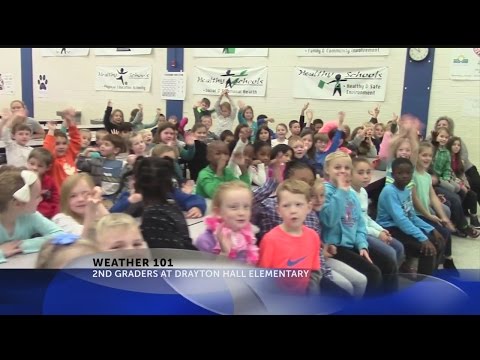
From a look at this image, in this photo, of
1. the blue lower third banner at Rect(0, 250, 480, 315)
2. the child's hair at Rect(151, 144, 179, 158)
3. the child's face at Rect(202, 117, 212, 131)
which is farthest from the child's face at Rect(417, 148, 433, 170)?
the child's hair at Rect(151, 144, 179, 158)

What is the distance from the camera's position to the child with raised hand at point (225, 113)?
1.68 metres

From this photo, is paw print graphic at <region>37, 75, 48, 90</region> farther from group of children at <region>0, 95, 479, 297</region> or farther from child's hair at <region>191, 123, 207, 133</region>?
child's hair at <region>191, 123, 207, 133</region>

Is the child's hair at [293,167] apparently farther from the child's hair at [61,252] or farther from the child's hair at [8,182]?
the child's hair at [8,182]

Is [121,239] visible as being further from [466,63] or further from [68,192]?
[466,63]

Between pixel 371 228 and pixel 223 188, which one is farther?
pixel 371 228

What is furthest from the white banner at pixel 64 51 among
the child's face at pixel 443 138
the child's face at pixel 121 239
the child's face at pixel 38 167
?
the child's face at pixel 443 138

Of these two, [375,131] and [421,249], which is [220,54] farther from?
[421,249]

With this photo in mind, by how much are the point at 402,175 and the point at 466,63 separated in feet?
1.42

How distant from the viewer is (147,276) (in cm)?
162

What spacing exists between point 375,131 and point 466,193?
44 centimetres

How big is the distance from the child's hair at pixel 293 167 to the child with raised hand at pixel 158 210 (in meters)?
0.39

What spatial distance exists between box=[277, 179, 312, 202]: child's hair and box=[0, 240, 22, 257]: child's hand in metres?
0.87

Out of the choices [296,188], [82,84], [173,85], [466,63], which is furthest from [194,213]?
[466,63]

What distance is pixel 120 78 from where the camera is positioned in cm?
163
